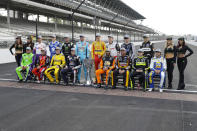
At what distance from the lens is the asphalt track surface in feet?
12.1

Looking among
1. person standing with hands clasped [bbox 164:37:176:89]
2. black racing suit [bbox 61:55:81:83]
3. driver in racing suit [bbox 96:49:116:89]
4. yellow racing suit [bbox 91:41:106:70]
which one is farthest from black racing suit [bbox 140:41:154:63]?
black racing suit [bbox 61:55:81:83]

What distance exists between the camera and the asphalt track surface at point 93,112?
12.1ft

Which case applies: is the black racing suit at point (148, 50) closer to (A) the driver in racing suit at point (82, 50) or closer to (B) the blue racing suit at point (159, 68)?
(B) the blue racing suit at point (159, 68)

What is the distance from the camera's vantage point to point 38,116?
13.8ft

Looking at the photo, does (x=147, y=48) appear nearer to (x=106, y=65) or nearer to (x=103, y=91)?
(x=106, y=65)

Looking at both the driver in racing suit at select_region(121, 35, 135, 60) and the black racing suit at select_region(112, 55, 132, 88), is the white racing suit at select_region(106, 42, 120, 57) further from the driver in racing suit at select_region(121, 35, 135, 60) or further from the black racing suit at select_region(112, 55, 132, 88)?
the black racing suit at select_region(112, 55, 132, 88)

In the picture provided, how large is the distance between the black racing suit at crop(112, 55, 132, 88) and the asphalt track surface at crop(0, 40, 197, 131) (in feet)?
2.63

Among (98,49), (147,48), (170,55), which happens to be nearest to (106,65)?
(98,49)

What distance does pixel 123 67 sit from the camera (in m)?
6.87

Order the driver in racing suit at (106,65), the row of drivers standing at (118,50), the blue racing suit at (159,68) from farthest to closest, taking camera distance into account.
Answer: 1. the driver in racing suit at (106,65)
2. the row of drivers standing at (118,50)
3. the blue racing suit at (159,68)

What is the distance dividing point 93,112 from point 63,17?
3427 cm

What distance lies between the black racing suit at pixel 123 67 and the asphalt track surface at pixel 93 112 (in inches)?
31.5

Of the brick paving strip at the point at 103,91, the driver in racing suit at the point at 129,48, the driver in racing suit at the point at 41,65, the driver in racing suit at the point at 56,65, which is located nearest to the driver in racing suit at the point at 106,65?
the brick paving strip at the point at 103,91

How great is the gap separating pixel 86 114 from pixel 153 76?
10.5 ft
